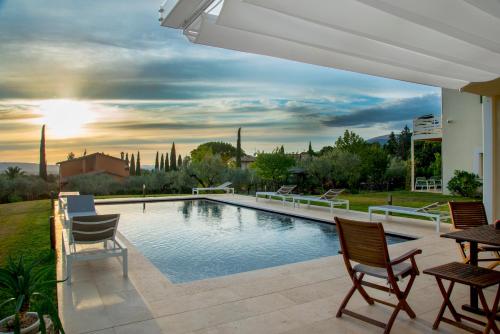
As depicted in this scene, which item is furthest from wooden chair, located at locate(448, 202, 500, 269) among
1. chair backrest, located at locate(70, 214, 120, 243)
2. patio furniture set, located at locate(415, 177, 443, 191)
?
patio furniture set, located at locate(415, 177, 443, 191)

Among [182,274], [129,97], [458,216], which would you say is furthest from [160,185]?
[458,216]

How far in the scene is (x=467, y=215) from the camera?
534cm

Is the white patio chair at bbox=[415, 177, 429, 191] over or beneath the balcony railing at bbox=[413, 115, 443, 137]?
beneath

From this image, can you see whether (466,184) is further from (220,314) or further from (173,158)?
(173,158)

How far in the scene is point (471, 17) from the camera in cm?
322

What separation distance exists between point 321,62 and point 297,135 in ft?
88.3

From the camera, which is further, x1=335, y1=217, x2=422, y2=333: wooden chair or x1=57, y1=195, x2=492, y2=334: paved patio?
x1=57, y1=195, x2=492, y2=334: paved patio

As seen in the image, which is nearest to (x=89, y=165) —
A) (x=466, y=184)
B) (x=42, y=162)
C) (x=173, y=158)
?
(x=42, y=162)

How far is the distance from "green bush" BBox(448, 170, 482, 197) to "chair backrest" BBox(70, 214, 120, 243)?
572 inches

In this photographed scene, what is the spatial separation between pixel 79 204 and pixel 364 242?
23.8ft

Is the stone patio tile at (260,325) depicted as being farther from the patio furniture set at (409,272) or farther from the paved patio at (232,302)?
the patio furniture set at (409,272)

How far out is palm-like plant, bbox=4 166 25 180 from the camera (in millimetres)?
15697

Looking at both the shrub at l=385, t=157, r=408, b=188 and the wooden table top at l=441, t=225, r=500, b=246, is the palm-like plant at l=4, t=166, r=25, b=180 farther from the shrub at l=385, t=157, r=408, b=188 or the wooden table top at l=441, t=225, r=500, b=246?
the shrub at l=385, t=157, r=408, b=188

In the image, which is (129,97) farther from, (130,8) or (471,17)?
(471,17)
